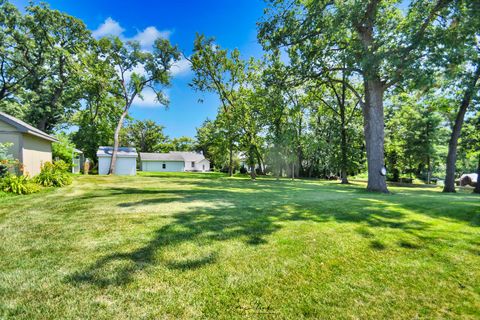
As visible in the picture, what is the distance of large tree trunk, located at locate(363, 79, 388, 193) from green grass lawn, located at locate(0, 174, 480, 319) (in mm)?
6660

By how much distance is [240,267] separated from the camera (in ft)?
9.17

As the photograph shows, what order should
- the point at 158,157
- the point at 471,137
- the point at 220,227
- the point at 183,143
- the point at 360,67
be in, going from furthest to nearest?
the point at 183,143 → the point at 158,157 → the point at 471,137 → the point at 360,67 → the point at 220,227

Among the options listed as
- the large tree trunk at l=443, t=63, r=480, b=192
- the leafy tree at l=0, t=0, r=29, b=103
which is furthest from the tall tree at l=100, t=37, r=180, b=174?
the large tree trunk at l=443, t=63, r=480, b=192

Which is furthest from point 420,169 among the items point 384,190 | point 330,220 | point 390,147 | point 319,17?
point 330,220

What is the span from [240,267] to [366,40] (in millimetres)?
11419

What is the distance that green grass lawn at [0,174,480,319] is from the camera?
2100 mm

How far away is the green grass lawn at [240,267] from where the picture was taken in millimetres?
2100

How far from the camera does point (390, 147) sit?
26203 millimetres

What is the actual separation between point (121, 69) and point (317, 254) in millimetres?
28108

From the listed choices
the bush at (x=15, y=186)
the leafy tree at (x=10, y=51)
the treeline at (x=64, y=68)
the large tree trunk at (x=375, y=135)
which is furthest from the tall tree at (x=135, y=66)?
the large tree trunk at (x=375, y=135)

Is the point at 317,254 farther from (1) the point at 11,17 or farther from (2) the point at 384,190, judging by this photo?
(1) the point at 11,17

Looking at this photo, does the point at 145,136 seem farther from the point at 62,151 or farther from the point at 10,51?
the point at 62,151

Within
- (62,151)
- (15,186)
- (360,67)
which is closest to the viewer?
(15,186)

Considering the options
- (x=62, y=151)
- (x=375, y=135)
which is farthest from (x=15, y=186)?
(x=375, y=135)
